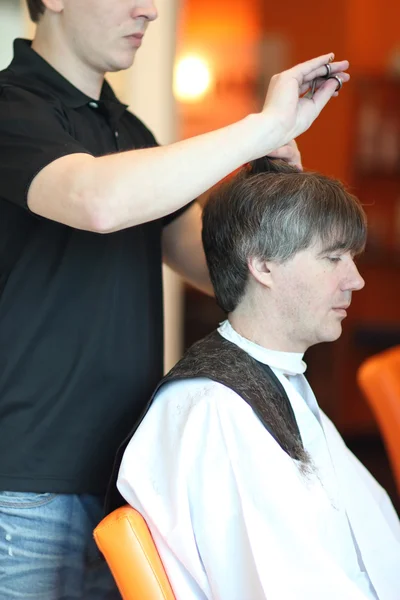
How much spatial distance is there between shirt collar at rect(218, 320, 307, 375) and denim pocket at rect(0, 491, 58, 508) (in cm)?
48

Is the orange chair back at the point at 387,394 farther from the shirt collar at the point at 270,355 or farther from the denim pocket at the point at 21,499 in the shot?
the denim pocket at the point at 21,499

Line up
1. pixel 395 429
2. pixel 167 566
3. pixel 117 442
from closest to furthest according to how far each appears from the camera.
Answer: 1. pixel 167 566
2. pixel 117 442
3. pixel 395 429

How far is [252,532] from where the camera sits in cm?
140

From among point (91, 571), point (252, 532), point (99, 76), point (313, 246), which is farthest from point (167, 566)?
point (99, 76)

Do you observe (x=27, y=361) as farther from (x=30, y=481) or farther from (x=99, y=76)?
(x=99, y=76)

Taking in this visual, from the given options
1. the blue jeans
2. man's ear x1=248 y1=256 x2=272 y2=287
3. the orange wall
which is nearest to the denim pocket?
the blue jeans

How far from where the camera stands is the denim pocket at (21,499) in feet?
5.13

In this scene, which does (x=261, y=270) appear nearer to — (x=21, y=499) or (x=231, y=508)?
(x=231, y=508)

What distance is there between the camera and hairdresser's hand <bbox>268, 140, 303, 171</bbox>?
167 cm

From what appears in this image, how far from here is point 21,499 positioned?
1567mm

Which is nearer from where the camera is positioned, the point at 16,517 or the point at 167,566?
the point at 167,566

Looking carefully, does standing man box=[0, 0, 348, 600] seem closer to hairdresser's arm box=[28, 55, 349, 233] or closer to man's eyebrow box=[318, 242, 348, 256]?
hairdresser's arm box=[28, 55, 349, 233]

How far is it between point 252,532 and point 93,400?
41cm

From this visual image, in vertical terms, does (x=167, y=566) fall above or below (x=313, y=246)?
below
